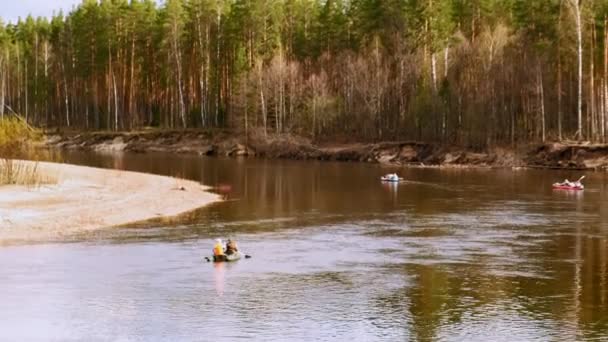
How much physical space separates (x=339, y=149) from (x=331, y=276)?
75409 millimetres

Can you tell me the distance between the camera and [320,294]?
27.7 meters

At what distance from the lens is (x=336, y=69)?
4582 inches

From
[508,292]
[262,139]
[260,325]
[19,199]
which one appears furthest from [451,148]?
[260,325]

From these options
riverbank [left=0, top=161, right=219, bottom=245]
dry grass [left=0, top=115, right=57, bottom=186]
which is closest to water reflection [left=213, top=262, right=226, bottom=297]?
riverbank [left=0, top=161, right=219, bottom=245]

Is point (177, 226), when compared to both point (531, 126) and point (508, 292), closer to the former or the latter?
point (508, 292)

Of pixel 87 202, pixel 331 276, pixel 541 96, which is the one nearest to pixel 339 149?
pixel 541 96

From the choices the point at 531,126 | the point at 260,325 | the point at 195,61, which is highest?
the point at 195,61

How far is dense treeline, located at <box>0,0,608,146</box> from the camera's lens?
9350 cm

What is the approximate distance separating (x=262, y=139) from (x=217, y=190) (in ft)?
162

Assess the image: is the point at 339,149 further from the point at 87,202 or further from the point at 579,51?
the point at 87,202

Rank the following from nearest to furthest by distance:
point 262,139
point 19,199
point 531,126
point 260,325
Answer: point 260,325 < point 19,199 < point 531,126 < point 262,139

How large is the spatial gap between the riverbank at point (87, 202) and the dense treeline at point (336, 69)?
30213mm

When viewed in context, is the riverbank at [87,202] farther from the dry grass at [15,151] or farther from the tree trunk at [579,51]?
the tree trunk at [579,51]

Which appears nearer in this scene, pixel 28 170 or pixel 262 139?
pixel 28 170
